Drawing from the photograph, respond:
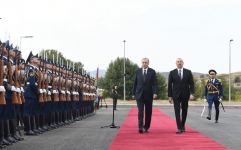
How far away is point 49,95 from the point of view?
16.5 m

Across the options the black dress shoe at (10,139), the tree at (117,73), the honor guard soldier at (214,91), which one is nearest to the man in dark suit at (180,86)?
the black dress shoe at (10,139)

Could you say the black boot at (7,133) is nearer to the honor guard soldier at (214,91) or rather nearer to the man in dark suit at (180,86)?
the man in dark suit at (180,86)

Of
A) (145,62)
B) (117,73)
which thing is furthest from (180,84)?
(117,73)

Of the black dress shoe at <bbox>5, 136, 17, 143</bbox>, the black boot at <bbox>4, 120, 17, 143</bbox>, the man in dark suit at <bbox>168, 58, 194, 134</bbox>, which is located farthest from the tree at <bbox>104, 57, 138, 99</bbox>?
the black boot at <bbox>4, 120, 17, 143</bbox>

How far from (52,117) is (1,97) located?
6419 mm

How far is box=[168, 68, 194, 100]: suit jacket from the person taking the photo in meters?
16.2

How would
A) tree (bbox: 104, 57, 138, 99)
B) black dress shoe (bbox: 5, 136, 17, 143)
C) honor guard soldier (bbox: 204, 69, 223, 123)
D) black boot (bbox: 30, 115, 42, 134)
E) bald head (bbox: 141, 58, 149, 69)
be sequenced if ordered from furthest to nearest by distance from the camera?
1. tree (bbox: 104, 57, 138, 99)
2. honor guard soldier (bbox: 204, 69, 223, 123)
3. bald head (bbox: 141, 58, 149, 69)
4. black boot (bbox: 30, 115, 42, 134)
5. black dress shoe (bbox: 5, 136, 17, 143)

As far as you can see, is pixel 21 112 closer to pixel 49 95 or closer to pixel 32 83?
pixel 32 83

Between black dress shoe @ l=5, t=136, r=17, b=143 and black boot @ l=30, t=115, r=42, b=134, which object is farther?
black boot @ l=30, t=115, r=42, b=134

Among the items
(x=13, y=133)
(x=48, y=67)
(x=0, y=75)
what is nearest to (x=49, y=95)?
(x=48, y=67)

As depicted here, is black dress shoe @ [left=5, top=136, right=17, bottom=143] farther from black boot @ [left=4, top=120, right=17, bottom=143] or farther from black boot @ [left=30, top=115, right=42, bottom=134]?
black boot @ [left=30, top=115, right=42, bottom=134]

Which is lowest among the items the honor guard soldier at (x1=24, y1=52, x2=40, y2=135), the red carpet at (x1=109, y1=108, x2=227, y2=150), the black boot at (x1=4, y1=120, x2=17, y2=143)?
the red carpet at (x1=109, y1=108, x2=227, y2=150)

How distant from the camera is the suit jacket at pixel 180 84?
1623 cm

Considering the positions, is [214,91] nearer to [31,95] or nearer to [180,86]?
[180,86]
